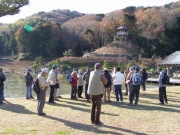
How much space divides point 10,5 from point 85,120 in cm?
355

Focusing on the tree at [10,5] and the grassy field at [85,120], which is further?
the grassy field at [85,120]

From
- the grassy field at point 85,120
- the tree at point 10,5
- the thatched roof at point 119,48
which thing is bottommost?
the grassy field at point 85,120

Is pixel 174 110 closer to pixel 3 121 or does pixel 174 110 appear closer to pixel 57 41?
pixel 3 121

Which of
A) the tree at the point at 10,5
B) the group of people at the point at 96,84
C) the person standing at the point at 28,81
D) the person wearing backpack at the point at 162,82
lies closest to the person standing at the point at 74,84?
the group of people at the point at 96,84

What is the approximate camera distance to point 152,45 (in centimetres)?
4616

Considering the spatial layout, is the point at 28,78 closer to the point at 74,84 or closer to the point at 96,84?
the point at 74,84

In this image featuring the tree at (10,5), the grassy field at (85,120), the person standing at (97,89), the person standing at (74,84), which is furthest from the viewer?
the person standing at (74,84)

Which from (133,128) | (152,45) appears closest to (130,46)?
(152,45)

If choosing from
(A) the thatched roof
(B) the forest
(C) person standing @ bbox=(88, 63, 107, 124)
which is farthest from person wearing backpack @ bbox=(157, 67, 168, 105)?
(A) the thatched roof

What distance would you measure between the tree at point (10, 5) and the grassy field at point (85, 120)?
2.75 m

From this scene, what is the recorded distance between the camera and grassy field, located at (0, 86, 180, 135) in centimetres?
566

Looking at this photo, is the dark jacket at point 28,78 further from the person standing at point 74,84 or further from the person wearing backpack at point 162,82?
the person wearing backpack at point 162,82

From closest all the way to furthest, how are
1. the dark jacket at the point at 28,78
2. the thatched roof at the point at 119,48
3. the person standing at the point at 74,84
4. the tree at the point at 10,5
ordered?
the tree at the point at 10,5 → the person standing at the point at 74,84 → the dark jacket at the point at 28,78 → the thatched roof at the point at 119,48

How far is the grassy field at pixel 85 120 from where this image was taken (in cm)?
566
